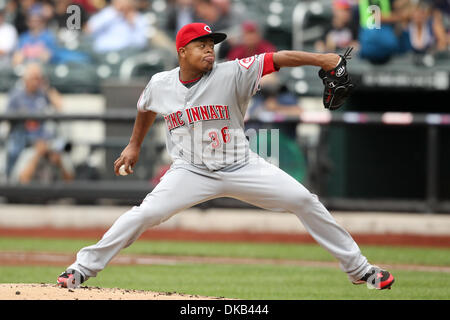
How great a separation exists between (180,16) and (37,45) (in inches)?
100

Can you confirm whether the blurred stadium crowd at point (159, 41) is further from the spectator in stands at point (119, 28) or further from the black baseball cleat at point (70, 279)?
the black baseball cleat at point (70, 279)

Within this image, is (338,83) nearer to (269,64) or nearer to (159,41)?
(269,64)

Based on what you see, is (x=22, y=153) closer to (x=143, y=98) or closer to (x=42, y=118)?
(x=42, y=118)

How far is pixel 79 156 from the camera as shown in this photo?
1119cm

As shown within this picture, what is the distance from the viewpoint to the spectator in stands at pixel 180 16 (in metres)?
13.8

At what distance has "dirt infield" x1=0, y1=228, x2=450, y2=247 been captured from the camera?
10344mm

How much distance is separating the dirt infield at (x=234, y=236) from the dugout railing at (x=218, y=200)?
359 millimetres

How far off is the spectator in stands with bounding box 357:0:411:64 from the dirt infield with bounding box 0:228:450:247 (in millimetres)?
2663

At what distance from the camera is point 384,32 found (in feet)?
38.9

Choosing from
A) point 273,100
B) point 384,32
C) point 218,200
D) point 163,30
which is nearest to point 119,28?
point 163,30

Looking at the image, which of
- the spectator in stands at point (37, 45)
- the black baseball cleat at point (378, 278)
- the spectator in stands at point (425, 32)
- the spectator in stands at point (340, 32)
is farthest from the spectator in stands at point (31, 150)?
the black baseball cleat at point (378, 278)

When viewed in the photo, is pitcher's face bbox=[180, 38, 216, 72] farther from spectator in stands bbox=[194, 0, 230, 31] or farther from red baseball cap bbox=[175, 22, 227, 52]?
spectator in stands bbox=[194, 0, 230, 31]
